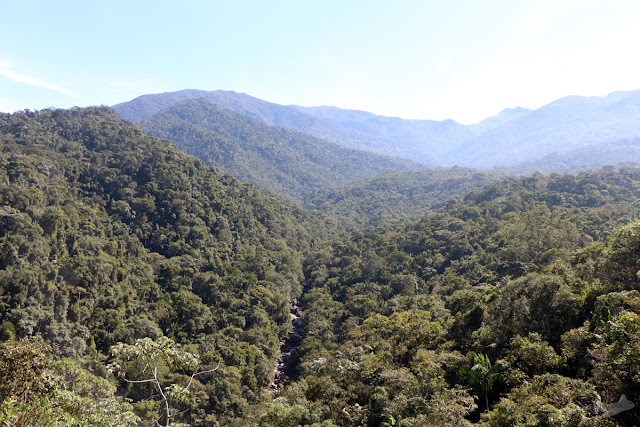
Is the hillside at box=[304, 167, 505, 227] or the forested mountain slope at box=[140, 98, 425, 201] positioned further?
the forested mountain slope at box=[140, 98, 425, 201]

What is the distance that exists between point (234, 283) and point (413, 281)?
83.5 ft

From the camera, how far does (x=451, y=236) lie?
55969 millimetres

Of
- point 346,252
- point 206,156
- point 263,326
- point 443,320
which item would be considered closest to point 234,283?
point 263,326

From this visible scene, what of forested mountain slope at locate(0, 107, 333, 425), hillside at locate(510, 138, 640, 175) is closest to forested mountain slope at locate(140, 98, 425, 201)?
forested mountain slope at locate(0, 107, 333, 425)

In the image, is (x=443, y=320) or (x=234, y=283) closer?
(x=443, y=320)

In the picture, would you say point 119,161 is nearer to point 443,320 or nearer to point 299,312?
point 299,312

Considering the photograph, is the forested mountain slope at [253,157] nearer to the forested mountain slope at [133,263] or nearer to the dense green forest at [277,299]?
the dense green forest at [277,299]

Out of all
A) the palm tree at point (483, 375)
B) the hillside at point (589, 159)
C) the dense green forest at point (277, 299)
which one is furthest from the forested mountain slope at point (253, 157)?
the palm tree at point (483, 375)

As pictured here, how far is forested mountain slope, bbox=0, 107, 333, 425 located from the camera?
94.8ft

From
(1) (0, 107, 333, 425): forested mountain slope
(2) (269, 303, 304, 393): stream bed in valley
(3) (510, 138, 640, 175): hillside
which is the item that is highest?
(3) (510, 138, 640, 175): hillside

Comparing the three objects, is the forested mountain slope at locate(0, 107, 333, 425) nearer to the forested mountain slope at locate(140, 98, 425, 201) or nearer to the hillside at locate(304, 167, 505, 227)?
the hillside at locate(304, 167, 505, 227)

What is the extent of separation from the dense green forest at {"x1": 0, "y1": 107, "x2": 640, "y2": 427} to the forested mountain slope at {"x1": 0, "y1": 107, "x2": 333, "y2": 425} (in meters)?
0.23

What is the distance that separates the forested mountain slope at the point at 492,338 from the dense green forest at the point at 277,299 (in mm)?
116

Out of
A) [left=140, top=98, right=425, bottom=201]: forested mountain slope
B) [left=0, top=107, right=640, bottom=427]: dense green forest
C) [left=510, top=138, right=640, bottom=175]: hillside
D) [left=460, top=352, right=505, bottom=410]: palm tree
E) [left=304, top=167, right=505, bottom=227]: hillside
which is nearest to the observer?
[left=0, top=107, right=640, bottom=427]: dense green forest
